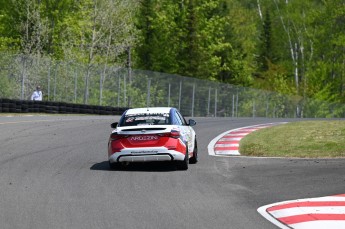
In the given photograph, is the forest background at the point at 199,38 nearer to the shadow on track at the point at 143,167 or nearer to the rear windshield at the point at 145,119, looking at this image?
the shadow on track at the point at 143,167

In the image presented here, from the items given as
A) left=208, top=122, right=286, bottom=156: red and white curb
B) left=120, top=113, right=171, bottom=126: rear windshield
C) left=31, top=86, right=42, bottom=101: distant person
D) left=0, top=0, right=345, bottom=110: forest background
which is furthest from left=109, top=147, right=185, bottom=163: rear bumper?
left=0, top=0, right=345, bottom=110: forest background

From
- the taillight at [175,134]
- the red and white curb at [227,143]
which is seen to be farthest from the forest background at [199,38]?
the taillight at [175,134]

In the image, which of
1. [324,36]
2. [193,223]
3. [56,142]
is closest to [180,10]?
[324,36]

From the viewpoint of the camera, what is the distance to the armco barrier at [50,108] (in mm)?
36312

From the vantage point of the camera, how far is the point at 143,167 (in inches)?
664

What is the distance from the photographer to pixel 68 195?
12164 mm

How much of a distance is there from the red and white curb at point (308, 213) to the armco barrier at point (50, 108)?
2601 centimetres

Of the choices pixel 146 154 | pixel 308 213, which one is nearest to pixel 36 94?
pixel 146 154

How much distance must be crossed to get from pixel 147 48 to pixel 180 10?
490 centimetres

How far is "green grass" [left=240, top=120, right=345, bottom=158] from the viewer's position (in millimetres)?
19775

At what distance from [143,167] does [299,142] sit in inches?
255

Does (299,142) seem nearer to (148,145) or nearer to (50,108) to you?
(148,145)

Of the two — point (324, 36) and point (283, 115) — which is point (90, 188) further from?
point (324, 36)

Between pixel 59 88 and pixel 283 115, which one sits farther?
pixel 283 115
